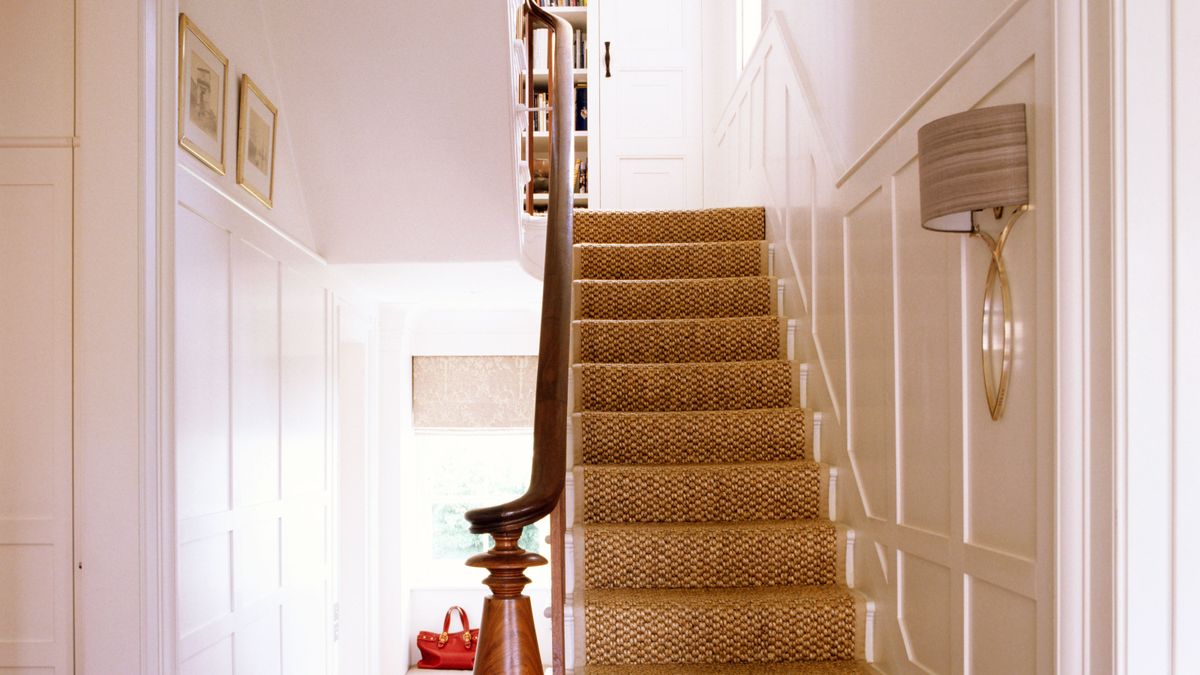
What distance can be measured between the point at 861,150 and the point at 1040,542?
1459 mm

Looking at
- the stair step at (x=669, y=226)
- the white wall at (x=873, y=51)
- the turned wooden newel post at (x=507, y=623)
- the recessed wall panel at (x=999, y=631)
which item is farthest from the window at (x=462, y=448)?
the turned wooden newel post at (x=507, y=623)

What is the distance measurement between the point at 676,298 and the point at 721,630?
1547 mm

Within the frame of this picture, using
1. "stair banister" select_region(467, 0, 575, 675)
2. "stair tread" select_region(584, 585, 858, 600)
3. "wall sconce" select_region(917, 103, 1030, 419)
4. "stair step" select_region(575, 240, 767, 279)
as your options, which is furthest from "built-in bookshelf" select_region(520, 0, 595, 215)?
"wall sconce" select_region(917, 103, 1030, 419)

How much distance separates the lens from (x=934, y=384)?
2.21 meters

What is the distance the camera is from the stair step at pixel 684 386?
3438mm

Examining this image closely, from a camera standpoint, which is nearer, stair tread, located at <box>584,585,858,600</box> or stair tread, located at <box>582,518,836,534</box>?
stair tread, located at <box>584,585,858,600</box>

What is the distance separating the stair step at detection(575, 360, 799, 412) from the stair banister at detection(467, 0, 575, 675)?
2.87ft

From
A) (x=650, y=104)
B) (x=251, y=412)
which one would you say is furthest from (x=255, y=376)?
(x=650, y=104)
